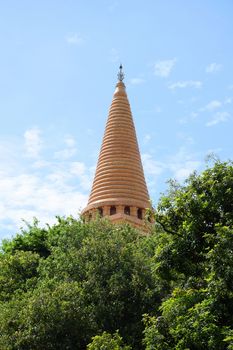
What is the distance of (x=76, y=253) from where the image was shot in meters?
16.5

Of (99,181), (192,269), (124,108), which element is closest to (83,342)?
(192,269)

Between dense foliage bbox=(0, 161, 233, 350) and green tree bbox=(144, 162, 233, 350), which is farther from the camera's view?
dense foliage bbox=(0, 161, 233, 350)

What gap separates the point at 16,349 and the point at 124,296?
3204 millimetres

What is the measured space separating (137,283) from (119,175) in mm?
15769

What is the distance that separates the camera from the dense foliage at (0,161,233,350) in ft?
32.5

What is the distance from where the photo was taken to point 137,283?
15.0 meters

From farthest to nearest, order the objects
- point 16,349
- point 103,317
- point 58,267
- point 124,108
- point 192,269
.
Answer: point 124,108
point 58,267
point 103,317
point 16,349
point 192,269

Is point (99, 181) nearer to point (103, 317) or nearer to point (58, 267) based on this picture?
point (58, 267)

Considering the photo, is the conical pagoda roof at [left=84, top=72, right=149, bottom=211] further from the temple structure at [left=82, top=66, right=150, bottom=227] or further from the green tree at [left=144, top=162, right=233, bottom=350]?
the green tree at [left=144, top=162, right=233, bottom=350]

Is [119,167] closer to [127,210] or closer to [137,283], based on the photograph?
[127,210]

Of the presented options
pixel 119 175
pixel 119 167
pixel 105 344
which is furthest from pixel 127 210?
pixel 105 344

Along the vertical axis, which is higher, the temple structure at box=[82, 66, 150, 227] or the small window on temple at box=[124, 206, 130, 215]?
the temple structure at box=[82, 66, 150, 227]

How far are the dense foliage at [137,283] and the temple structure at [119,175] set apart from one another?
9024 mm

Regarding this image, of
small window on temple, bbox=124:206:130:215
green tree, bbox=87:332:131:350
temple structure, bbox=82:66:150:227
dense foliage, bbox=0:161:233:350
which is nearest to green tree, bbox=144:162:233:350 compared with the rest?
dense foliage, bbox=0:161:233:350
